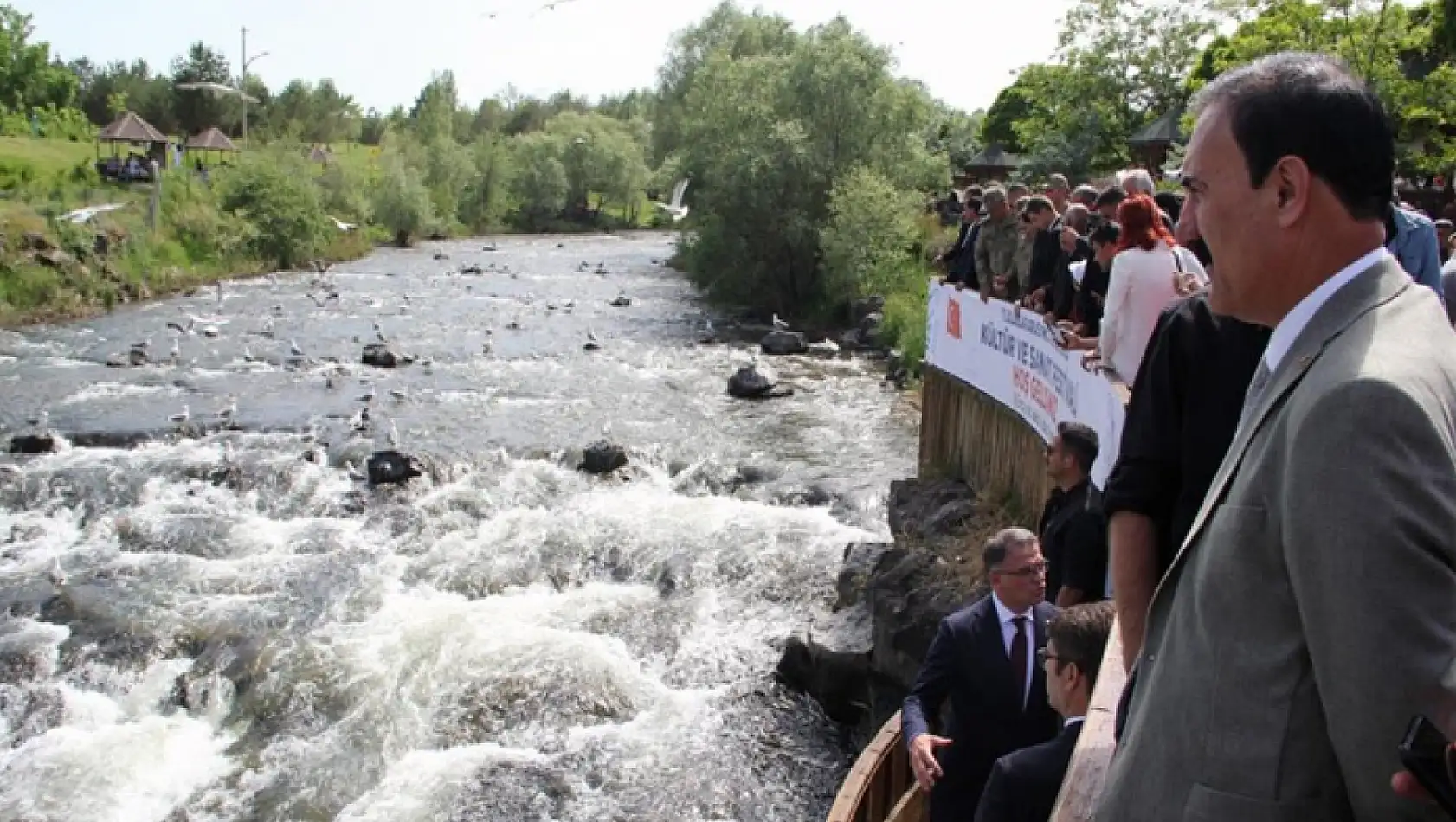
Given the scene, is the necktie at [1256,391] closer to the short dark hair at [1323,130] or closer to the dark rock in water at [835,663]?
the short dark hair at [1323,130]

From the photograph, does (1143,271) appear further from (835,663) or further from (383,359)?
(383,359)

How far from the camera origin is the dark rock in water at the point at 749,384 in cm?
2392

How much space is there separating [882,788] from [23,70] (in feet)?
265

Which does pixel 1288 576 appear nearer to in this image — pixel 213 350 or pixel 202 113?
pixel 213 350

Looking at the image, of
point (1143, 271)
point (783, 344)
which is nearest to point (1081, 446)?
point (1143, 271)

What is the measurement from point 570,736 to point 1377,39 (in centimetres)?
1984

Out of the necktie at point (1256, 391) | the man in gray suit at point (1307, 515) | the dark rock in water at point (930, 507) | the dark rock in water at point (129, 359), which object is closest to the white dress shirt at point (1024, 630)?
the man in gray suit at point (1307, 515)

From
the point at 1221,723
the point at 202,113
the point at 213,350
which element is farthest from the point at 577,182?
the point at 1221,723

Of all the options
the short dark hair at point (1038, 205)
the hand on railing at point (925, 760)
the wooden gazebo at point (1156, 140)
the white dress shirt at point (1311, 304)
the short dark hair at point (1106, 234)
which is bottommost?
the hand on railing at point (925, 760)

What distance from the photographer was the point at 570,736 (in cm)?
Result: 1055

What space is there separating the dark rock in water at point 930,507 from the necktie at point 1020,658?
7066mm

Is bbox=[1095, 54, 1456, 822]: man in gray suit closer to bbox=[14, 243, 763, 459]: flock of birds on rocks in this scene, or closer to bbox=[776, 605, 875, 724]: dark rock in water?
bbox=[776, 605, 875, 724]: dark rock in water

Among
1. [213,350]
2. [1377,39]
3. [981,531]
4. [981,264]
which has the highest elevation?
[1377,39]

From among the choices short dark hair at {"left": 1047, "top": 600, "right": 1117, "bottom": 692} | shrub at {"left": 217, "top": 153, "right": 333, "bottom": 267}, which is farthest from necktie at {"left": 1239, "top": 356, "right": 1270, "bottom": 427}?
shrub at {"left": 217, "top": 153, "right": 333, "bottom": 267}
